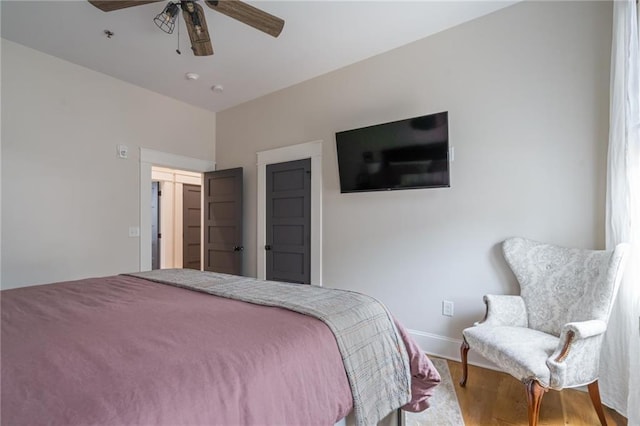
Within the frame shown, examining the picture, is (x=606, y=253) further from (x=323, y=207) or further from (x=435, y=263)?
(x=323, y=207)

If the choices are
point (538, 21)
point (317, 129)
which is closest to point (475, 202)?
point (538, 21)

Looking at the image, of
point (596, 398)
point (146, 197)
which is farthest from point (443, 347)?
point (146, 197)

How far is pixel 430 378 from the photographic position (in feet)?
4.93

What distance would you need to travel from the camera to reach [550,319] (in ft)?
6.79

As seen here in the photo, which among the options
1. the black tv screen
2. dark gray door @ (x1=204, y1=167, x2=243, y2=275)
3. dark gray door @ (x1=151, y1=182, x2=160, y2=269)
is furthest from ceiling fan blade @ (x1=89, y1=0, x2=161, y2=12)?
dark gray door @ (x1=151, y1=182, x2=160, y2=269)

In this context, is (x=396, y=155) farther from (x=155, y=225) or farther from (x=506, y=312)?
(x=155, y=225)

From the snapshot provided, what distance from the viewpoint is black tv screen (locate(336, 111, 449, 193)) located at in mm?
2570

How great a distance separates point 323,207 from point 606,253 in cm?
238

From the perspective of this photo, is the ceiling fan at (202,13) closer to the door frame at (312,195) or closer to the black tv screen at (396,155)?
the black tv screen at (396,155)

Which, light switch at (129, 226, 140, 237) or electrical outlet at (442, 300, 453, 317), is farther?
light switch at (129, 226, 140, 237)

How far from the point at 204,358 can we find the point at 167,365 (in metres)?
0.10

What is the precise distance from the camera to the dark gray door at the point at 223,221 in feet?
13.6

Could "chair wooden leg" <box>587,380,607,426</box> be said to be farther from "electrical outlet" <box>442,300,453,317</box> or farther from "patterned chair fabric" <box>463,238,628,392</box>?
"electrical outlet" <box>442,300,453,317</box>

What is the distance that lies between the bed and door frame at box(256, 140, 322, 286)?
1756mm
